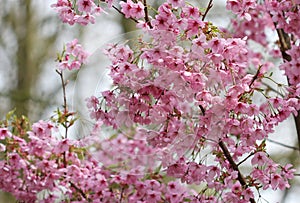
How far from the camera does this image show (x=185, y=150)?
1513 mm

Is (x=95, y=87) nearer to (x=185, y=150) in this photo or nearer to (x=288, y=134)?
(x=185, y=150)

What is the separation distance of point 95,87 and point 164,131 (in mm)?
268

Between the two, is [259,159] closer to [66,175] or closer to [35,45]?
[66,175]

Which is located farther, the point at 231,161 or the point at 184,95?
the point at 231,161

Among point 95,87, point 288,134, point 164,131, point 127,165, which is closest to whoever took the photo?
point 164,131

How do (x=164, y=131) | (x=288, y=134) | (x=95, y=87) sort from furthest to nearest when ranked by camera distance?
(x=288, y=134), (x=95, y=87), (x=164, y=131)

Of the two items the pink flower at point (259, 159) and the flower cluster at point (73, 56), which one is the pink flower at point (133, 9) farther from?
the pink flower at point (259, 159)

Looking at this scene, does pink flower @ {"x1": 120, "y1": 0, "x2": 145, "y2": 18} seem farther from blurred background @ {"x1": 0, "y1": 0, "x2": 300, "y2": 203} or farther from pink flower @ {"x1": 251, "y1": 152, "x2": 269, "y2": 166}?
blurred background @ {"x1": 0, "y1": 0, "x2": 300, "y2": 203}

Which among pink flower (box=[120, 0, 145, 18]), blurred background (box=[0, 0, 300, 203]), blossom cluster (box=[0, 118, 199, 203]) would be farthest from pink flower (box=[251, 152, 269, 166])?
blurred background (box=[0, 0, 300, 203])

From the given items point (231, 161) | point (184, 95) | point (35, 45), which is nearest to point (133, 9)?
point (184, 95)

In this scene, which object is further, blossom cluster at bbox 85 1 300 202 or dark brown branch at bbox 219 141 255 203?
dark brown branch at bbox 219 141 255 203

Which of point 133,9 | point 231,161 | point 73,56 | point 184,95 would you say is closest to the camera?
point 184,95

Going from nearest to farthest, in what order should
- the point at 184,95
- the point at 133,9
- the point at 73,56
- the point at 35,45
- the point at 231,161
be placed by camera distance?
the point at 184,95
the point at 133,9
the point at 231,161
the point at 73,56
the point at 35,45

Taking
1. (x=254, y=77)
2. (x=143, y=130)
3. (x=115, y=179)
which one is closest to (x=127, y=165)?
(x=115, y=179)
